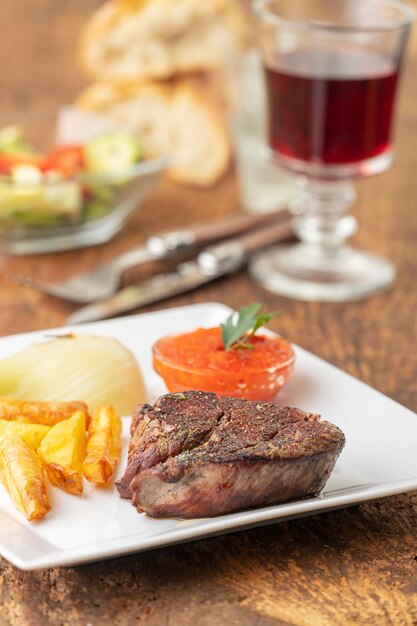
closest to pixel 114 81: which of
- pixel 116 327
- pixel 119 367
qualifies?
pixel 116 327

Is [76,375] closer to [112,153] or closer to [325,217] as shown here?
[325,217]

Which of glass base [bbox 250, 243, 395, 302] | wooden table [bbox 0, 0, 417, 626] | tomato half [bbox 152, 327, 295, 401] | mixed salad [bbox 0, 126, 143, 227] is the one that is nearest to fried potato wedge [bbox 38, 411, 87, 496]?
wooden table [bbox 0, 0, 417, 626]

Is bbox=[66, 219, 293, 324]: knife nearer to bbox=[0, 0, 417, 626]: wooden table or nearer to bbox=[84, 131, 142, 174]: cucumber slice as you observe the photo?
bbox=[0, 0, 417, 626]: wooden table

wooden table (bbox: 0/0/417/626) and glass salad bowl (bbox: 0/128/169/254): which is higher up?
wooden table (bbox: 0/0/417/626)

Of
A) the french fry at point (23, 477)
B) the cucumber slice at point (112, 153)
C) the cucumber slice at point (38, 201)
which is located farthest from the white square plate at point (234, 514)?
the cucumber slice at point (112, 153)

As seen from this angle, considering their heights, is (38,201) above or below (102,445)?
below

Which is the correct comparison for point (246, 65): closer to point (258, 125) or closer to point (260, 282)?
point (258, 125)

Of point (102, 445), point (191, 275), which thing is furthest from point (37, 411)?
point (191, 275)
